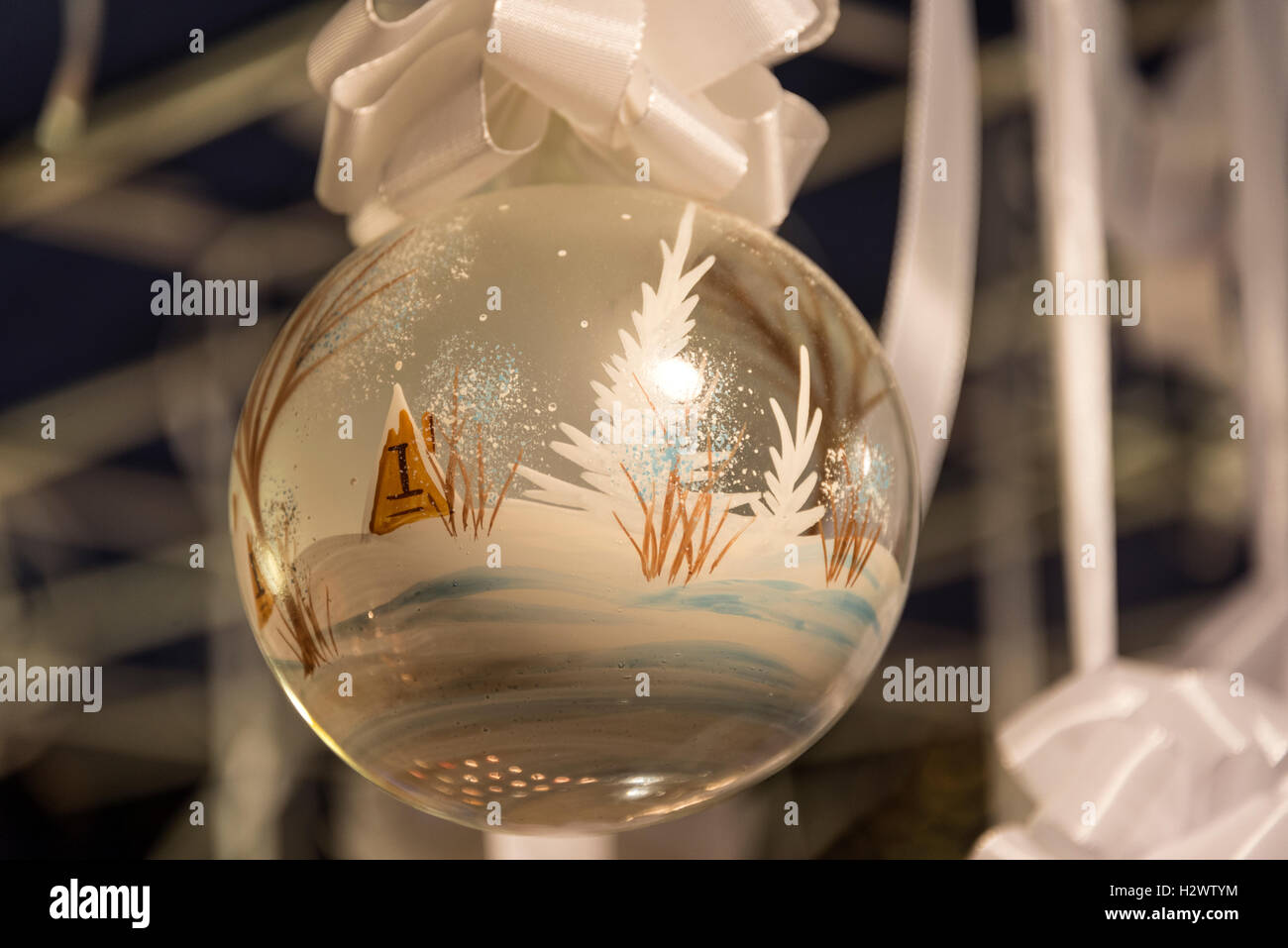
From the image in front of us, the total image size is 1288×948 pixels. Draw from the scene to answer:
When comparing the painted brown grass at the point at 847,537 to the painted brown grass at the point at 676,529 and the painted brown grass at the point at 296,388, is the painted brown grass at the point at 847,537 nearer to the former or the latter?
the painted brown grass at the point at 676,529

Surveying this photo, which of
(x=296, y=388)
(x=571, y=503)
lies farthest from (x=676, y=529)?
(x=296, y=388)

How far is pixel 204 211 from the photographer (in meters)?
2.18

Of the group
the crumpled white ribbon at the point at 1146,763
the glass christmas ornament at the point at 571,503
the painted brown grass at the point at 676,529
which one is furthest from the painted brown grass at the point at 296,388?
the crumpled white ribbon at the point at 1146,763

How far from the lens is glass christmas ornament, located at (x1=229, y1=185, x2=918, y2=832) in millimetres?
510

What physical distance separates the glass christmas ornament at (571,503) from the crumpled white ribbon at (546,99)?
5 centimetres

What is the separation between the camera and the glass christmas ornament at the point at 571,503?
510 mm

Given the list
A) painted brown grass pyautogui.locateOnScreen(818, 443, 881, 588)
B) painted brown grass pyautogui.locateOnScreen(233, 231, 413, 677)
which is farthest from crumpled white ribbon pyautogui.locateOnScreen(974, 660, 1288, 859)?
painted brown grass pyautogui.locateOnScreen(233, 231, 413, 677)

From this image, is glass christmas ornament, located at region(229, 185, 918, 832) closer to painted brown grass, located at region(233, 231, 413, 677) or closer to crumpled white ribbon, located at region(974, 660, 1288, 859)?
painted brown grass, located at region(233, 231, 413, 677)

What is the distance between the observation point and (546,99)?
0.60 meters

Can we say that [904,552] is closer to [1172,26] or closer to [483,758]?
[483,758]

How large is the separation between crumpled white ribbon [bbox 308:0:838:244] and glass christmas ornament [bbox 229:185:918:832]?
0.05 m

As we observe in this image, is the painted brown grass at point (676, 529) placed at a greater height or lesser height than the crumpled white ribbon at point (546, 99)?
lesser
